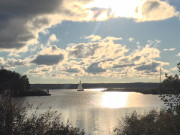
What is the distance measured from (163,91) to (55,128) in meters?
13.2

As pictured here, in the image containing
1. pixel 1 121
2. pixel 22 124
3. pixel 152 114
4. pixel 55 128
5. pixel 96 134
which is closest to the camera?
pixel 1 121

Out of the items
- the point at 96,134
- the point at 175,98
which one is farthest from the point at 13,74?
the point at 175,98

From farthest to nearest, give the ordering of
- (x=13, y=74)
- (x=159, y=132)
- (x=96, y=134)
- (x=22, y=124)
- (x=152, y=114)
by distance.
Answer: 1. (x=13, y=74)
2. (x=96, y=134)
3. (x=152, y=114)
4. (x=159, y=132)
5. (x=22, y=124)

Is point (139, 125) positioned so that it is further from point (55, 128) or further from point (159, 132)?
point (55, 128)

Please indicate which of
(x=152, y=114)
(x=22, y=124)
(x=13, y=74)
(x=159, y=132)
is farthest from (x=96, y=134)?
(x=13, y=74)

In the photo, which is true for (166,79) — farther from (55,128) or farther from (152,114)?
(152,114)

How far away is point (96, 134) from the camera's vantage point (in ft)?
170

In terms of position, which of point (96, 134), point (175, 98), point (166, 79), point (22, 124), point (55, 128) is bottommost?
point (96, 134)

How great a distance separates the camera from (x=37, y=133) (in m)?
18.4

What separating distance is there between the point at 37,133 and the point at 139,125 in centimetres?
1558

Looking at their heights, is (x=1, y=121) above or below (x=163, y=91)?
below

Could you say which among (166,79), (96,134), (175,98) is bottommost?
(96,134)

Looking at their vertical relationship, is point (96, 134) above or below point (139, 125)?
below

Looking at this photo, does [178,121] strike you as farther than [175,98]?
No
